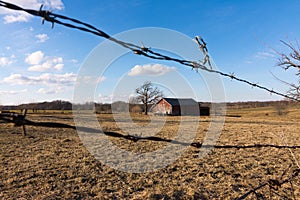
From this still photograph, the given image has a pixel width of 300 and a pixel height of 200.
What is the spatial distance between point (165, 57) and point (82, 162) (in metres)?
6.96

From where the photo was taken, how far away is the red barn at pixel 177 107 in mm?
52906

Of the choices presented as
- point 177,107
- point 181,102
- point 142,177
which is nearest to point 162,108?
point 177,107

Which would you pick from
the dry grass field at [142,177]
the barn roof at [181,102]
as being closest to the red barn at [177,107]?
the barn roof at [181,102]

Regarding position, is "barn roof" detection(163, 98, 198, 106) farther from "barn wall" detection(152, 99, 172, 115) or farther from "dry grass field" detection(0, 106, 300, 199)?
"dry grass field" detection(0, 106, 300, 199)

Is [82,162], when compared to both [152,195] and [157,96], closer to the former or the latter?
[152,195]

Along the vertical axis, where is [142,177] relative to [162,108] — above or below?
below

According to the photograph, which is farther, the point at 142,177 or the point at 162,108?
the point at 162,108

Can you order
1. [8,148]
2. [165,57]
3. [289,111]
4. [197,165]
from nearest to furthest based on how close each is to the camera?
[165,57], [197,165], [8,148], [289,111]

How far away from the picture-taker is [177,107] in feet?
176

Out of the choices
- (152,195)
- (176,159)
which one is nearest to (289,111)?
(176,159)

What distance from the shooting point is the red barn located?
52.9 metres

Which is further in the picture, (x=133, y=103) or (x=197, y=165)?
(x=133, y=103)

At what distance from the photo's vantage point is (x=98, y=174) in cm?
658

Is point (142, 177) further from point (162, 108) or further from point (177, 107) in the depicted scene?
point (162, 108)
